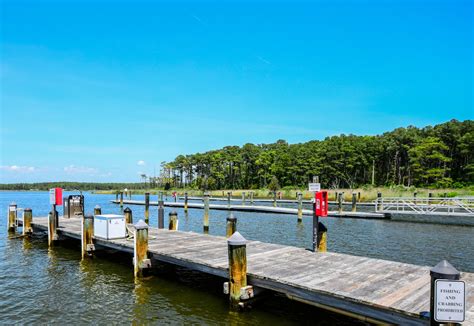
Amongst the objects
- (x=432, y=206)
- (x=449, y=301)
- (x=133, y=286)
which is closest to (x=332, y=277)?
(x=449, y=301)

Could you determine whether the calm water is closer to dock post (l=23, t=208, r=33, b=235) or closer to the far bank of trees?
dock post (l=23, t=208, r=33, b=235)

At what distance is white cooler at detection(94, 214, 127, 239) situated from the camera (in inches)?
500

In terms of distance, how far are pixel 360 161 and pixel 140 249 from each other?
61.3m

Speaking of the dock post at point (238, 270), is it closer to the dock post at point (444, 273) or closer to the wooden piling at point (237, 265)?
the wooden piling at point (237, 265)

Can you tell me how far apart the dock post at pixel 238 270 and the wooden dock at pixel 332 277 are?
203mm

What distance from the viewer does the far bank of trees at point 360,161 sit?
56.9 metres

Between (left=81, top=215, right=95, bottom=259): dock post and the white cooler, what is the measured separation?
1.00ft

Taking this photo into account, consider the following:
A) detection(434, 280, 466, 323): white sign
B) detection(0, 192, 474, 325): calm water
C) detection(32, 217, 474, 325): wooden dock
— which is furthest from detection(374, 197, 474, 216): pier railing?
detection(434, 280, 466, 323): white sign

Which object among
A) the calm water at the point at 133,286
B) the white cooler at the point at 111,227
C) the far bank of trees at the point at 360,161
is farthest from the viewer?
the far bank of trees at the point at 360,161

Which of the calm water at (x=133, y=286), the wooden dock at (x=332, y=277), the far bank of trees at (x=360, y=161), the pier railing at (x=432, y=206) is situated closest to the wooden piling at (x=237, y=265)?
the wooden dock at (x=332, y=277)

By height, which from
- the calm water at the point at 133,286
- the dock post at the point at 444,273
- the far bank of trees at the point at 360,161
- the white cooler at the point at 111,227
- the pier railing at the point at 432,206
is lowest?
the calm water at the point at 133,286

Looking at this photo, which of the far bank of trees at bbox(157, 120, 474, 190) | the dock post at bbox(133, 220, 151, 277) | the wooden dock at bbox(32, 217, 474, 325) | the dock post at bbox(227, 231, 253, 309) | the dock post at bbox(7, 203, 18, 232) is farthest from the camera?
the far bank of trees at bbox(157, 120, 474, 190)

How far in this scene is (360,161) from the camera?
2621 inches

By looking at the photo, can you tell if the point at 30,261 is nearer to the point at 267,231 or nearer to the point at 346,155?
the point at 267,231
